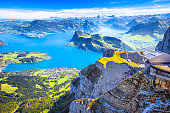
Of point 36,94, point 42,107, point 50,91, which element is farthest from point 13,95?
point 42,107

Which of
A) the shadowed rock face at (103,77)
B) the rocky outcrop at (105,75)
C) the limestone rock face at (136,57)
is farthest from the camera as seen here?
the limestone rock face at (136,57)

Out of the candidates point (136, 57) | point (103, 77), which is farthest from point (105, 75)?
point (136, 57)

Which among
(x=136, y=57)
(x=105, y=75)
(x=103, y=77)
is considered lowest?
(x=103, y=77)

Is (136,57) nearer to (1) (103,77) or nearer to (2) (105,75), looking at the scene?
(2) (105,75)

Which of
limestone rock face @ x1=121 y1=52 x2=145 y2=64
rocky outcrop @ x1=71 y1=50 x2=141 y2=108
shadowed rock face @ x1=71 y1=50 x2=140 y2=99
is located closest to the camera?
rocky outcrop @ x1=71 y1=50 x2=141 y2=108

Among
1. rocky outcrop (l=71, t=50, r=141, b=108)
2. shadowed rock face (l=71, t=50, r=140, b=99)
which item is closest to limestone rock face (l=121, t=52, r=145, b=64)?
rocky outcrop (l=71, t=50, r=141, b=108)

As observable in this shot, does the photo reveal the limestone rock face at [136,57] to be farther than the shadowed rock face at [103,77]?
Yes

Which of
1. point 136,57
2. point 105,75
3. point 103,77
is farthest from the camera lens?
point 103,77

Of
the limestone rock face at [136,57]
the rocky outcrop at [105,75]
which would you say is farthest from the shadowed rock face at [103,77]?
the limestone rock face at [136,57]

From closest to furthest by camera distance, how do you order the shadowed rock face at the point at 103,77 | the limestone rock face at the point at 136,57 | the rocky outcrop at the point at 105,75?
1. the rocky outcrop at the point at 105,75
2. the shadowed rock face at the point at 103,77
3. the limestone rock face at the point at 136,57

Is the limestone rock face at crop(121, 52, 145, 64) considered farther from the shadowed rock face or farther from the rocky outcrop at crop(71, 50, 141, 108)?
the shadowed rock face

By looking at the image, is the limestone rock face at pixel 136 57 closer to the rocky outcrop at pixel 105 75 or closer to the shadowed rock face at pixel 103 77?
the rocky outcrop at pixel 105 75

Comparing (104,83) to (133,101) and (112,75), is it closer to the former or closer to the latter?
(112,75)
